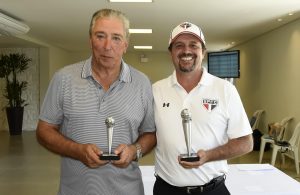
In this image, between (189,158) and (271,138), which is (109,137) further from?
(271,138)

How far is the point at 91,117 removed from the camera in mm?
1653

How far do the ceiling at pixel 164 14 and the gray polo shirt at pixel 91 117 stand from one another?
452 centimetres

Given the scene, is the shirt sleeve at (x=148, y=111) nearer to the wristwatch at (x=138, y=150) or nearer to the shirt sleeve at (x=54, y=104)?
the wristwatch at (x=138, y=150)

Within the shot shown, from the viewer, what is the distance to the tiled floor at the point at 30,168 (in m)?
5.54

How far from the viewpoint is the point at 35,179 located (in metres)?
6.05

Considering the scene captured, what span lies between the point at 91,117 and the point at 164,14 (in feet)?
19.2

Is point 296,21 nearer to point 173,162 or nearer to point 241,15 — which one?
point 241,15

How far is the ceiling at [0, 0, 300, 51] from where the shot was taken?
6180mm

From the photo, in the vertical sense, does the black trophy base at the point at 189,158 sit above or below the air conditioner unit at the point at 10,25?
below

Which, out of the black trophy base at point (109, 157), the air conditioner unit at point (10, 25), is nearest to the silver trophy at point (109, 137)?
the black trophy base at point (109, 157)

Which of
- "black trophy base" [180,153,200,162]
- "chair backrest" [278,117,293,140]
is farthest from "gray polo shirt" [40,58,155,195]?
"chair backrest" [278,117,293,140]

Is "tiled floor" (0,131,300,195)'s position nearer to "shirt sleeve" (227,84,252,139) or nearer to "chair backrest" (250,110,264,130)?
"chair backrest" (250,110,264,130)

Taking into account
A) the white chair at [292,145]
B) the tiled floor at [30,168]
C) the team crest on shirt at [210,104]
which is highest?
the team crest on shirt at [210,104]

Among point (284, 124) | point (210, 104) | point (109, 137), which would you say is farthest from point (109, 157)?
point (284, 124)
